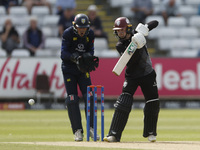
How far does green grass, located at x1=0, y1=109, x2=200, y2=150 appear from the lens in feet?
33.0

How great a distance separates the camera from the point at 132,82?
30.0ft

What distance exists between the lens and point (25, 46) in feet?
58.8

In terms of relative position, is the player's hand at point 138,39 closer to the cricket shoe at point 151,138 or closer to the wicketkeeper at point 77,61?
the wicketkeeper at point 77,61

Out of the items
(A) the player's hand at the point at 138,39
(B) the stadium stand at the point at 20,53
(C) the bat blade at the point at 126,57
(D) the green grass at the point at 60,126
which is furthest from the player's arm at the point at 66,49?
(B) the stadium stand at the point at 20,53

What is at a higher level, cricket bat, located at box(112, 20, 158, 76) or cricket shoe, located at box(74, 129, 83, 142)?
cricket bat, located at box(112, 20, 158, 76)

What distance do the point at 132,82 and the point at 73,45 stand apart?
45.0 inches

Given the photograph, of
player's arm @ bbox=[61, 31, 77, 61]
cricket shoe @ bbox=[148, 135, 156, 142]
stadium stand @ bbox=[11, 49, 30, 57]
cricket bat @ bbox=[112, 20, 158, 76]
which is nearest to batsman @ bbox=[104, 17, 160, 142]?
cricket shoe @ bbox=[148, 135, 156, 142]

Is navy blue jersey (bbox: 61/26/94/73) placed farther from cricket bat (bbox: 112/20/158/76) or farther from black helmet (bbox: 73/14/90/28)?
cricket bat (bbox: 112/20/158/76)

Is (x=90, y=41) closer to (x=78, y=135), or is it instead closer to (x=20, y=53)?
(x=78, y=135)

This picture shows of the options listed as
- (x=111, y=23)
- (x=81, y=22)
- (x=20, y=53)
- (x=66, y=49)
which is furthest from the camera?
(x=111, y=23)

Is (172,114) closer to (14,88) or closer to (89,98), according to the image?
(14,88)

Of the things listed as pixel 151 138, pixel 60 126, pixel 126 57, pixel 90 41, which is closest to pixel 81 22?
pixel 90 41

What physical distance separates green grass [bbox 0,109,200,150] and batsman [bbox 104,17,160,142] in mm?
670

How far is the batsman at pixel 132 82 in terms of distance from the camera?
9.04m
